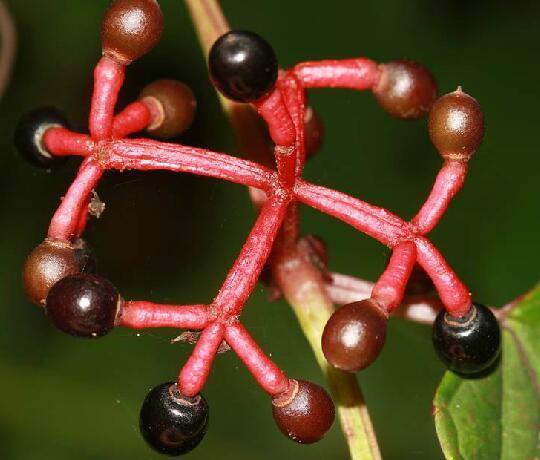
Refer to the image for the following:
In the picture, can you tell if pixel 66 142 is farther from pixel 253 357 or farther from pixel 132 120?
pixel 253 357

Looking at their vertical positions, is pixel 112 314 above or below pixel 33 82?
below

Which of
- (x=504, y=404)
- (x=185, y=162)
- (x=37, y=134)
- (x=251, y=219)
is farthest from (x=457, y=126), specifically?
(x=251, y=219)

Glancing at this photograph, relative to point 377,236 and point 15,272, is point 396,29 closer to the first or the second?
point 15,272


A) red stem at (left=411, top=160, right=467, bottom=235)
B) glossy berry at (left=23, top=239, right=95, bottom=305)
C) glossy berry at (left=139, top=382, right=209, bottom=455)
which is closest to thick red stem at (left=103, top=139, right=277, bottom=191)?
glossy berry at (left=23, top=239, right=95, bottom=305)

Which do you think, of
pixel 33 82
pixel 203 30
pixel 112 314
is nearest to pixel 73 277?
pixel 112 314

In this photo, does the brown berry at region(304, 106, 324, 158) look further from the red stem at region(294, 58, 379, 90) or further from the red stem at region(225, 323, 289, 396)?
the red stem at region(225, 323, 289, 396)
